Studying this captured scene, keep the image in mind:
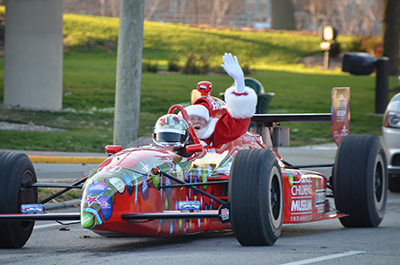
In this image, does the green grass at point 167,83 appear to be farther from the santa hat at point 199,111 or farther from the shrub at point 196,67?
the santa hat at point 199,111

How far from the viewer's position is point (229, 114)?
7.69 metres

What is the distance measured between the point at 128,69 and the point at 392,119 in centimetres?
455

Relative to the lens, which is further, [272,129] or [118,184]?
[272,129]

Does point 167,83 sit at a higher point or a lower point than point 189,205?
higher

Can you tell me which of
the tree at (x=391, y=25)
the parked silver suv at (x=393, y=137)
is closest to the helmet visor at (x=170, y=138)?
the parked silver suv at (x=393, y=137)

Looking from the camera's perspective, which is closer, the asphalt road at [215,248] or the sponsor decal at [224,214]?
the asphalt road at [215,248]

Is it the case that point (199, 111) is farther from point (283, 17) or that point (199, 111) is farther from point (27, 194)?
point (283, 17)

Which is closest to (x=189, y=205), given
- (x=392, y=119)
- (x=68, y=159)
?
(x=392, y=119)

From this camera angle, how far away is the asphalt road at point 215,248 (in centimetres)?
569

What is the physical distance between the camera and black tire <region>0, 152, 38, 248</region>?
6566mm

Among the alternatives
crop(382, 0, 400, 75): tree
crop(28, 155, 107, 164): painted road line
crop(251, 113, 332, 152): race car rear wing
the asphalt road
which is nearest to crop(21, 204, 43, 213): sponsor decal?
the asphalt road

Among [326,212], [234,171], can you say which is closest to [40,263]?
[234,171]

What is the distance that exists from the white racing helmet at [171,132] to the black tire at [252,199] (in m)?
0.95

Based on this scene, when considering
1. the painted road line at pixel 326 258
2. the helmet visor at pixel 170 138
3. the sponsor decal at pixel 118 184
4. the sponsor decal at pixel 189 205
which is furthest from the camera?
the helmet visor at pixel 170 138
